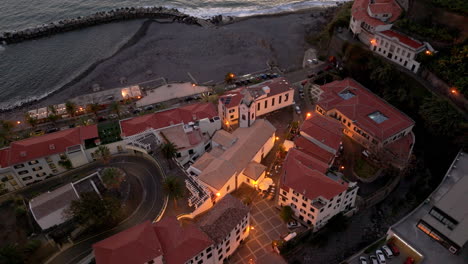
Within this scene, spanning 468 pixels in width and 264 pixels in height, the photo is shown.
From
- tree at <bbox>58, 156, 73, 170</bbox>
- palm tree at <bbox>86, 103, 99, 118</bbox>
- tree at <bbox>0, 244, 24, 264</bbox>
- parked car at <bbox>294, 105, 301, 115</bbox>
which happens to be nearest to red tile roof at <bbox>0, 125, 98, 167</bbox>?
tree at <bbox>58, 156, 73, 170</bbox>

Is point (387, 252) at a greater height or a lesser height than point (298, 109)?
lesser

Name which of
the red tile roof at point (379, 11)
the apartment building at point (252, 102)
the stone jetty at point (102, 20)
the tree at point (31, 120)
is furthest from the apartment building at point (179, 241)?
the stone jetty at point (102, 20)

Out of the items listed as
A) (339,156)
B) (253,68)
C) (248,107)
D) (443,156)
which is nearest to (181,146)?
(248,107)

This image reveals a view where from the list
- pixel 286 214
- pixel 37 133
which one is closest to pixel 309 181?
pixel 286 214

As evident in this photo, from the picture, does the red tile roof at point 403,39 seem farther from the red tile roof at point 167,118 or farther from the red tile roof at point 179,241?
the red tile roof at point 179,241

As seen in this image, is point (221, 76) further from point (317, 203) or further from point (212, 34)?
point (317, 203)

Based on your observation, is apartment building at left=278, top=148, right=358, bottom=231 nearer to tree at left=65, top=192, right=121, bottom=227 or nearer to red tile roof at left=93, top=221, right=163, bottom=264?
red tile roof at left=93, top=221, right=163, bottom=264

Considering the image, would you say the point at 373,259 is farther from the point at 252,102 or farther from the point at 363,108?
the point at 252,102

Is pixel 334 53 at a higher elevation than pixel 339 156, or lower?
higher
